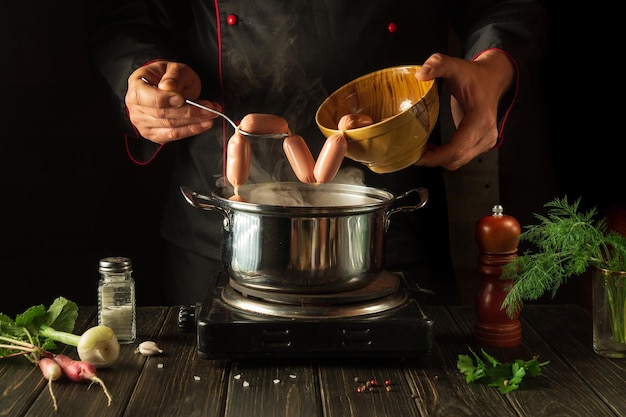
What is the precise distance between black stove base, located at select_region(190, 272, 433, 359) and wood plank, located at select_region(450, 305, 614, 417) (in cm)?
18

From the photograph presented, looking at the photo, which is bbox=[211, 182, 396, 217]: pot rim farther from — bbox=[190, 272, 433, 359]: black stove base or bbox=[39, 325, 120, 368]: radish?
bbox=[39, 325, 120, 368]: radish

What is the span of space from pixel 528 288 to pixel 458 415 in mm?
329

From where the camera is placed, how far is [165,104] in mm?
1766

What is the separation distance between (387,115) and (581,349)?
62cm

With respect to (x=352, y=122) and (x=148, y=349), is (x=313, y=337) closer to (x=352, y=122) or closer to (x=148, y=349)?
(x=148, y=349)

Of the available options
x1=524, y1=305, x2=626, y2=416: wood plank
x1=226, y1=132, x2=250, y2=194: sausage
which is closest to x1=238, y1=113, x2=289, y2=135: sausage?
x1=226, y1=132, x2=250, y2=194: sausage

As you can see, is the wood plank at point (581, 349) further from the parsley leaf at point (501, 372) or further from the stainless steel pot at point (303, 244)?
the stainless steel pot at point (303, 244)

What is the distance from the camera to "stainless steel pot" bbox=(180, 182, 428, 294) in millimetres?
1448

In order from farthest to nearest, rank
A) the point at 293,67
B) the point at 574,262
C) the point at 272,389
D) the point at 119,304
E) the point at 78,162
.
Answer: the point at 78,162
the point at 293,67
the point at 119,304
the point at 574,262
the point at 272,389

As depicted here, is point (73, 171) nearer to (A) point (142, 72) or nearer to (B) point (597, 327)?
(A) point (142, 72)

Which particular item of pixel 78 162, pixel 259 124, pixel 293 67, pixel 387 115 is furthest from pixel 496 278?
pixel 78 162

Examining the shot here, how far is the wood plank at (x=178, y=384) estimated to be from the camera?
1.31 metres

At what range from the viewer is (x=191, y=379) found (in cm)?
143

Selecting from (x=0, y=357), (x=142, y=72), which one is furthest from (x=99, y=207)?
(x=0, y=357)
